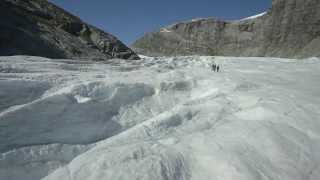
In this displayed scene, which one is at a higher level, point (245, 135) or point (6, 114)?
point (6, 114)

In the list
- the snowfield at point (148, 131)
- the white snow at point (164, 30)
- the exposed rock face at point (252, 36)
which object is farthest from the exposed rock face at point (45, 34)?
the white snow at point (164, 30)

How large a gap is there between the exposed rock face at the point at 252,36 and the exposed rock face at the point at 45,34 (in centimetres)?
6104

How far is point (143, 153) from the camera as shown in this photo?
257 inches

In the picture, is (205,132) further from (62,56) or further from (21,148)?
(62,56)

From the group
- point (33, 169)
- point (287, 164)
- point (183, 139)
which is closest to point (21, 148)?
point (33, 169)

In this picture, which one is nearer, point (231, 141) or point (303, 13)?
point (231, 141)

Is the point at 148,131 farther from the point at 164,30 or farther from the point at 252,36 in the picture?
the point at 164,30

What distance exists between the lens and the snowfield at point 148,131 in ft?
20.7

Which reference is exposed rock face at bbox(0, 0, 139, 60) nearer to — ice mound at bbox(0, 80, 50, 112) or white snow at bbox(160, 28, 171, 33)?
ice mound at bbox(0, 80, 50, 112)

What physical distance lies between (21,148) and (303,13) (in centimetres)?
10288

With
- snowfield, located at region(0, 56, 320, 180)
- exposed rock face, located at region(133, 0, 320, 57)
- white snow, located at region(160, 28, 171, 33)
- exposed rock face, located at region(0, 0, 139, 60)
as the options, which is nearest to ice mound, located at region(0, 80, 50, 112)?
snowfield, located at region(0, 56, 320, 180)

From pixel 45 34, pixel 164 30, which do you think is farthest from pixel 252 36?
pixel 45 34

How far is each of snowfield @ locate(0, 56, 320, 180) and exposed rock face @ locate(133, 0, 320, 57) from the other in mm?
82813

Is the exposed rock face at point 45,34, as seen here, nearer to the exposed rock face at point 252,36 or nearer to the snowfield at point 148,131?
the snowfield at point 148,131
